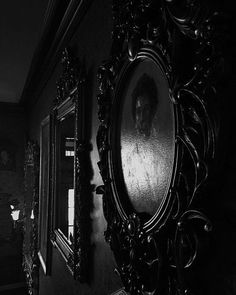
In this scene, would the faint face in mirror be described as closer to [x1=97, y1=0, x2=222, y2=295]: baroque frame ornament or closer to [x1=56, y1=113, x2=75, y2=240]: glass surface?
[x1=97, y1=0, x2=222, y2=295]: baroque frame ornament

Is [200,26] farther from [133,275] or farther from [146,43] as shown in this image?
[133,275]

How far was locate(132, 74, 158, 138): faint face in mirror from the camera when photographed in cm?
83

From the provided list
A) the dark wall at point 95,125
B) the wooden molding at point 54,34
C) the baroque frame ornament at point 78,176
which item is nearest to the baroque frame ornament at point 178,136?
the dark wall at point 95,125

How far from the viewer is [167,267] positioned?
72 cm

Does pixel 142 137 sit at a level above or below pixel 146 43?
below

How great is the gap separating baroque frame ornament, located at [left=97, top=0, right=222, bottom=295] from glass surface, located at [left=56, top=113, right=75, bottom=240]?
882mm

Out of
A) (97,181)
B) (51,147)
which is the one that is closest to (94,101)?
(97,181)

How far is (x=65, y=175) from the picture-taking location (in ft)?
6.42

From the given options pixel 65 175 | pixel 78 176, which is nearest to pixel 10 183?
pixel 65 175

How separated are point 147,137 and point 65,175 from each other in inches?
47.9

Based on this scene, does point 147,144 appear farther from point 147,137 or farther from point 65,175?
point 65,175

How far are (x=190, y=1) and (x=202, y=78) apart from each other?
0.57 feet

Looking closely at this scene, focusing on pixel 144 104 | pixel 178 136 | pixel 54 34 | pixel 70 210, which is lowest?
pixel 70 210

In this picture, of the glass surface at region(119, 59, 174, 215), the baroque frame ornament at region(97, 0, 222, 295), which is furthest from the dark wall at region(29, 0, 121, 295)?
the glass surface at region(119, 59, 174, 215)
